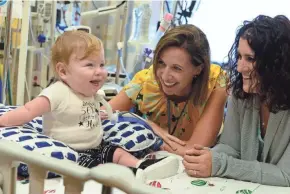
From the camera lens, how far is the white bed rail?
67 cm

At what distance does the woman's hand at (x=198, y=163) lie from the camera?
55.5 inches

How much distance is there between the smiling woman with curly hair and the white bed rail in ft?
2.34

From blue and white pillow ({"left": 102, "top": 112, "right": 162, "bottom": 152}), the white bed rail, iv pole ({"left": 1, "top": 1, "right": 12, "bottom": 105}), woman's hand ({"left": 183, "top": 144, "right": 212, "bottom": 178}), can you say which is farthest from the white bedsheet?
iv pole ({"left": 1, "top": 1, "right": 12, "bottom": 105})

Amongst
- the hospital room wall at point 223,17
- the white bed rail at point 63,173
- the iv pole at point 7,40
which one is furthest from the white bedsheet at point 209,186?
the hospital room wall at point 223,17

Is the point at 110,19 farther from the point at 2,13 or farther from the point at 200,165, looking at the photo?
the point at 200,165

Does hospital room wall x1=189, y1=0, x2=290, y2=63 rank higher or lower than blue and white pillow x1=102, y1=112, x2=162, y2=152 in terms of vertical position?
higher

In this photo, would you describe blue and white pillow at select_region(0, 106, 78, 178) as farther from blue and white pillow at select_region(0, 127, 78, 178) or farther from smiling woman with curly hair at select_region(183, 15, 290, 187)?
smiling woman with curly hair at select_region(183, 15, 290, 187)

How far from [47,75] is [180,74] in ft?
5.75

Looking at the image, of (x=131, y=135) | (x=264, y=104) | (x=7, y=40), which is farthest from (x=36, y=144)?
(x=7, y=40)

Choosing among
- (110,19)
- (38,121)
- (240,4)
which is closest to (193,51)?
(38,121)

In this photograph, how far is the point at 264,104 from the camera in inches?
60.2

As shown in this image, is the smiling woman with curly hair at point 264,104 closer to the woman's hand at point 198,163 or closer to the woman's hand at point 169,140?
the woman's hand at point 198,163

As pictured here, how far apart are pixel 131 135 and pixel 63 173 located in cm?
90

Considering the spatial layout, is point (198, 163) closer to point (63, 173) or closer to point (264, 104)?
point (264, 104)
